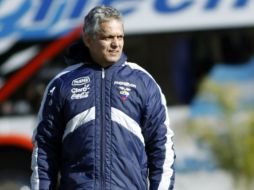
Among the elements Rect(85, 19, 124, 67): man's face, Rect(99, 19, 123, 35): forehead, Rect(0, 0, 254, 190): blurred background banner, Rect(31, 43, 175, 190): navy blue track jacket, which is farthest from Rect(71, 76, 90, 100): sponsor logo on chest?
Rect(0, 0, 254, 190): blurred background banner

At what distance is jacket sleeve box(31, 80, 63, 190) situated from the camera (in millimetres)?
4023

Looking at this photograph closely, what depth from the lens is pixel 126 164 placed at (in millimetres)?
3914

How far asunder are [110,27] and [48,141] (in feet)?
1.91

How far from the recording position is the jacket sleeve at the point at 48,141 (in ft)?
13.2

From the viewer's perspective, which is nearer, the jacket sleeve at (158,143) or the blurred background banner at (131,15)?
the jacket sleeve at (158,143)

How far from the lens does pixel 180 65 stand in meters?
7.91

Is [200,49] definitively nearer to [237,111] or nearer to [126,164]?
[237,111]

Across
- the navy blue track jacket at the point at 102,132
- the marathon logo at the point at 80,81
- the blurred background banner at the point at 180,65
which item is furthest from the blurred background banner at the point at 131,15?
the marathon logo at the point at 80,81

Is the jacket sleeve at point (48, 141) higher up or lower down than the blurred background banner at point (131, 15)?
lower down

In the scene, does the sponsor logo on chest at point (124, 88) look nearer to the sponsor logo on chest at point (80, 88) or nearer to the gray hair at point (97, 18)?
the sponsor logo on chest at point (80, 88)

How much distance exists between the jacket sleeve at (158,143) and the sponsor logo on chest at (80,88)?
274 mm

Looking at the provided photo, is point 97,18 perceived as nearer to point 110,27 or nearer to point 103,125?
point 110,27

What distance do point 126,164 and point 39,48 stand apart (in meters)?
4.09

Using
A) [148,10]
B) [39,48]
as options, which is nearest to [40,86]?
[39,48]
